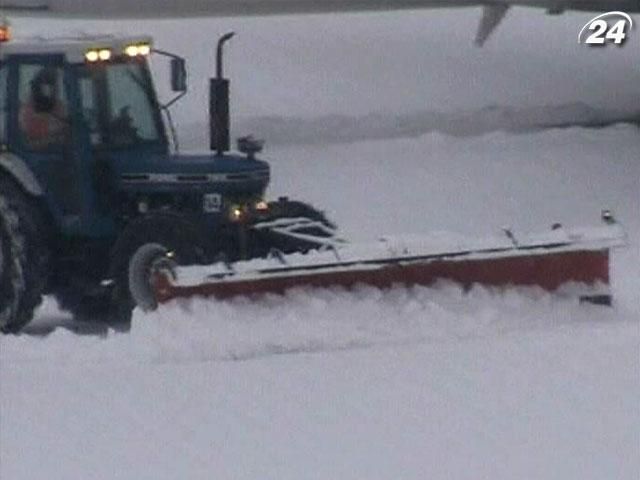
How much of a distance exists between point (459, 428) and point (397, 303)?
3.55 meters

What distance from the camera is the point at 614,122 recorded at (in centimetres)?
2738

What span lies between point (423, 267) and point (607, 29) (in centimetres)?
1647

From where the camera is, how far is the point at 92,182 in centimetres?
1493

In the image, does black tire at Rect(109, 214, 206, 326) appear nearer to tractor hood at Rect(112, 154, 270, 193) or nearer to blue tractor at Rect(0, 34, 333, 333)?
blue tractor at Rect(0, 34, 333, 333)

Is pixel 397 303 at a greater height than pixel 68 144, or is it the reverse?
pixel 68 144

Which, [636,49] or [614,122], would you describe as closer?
[614,122]

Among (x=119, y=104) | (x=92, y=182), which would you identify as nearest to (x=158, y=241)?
(x=92, y=182)

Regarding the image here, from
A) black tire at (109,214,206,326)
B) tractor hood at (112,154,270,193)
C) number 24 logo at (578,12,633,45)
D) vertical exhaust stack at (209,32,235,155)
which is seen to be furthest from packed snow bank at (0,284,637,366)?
number 24 logo at (578,12,633,45)

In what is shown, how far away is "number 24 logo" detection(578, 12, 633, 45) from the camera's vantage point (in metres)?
30.5

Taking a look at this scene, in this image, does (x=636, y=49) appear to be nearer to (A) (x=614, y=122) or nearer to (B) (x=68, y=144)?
(A) (x=614, y=122)

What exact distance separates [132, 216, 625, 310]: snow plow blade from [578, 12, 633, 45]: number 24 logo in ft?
46.6

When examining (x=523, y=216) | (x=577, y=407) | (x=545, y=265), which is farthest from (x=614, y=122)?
(x=577, y=407)

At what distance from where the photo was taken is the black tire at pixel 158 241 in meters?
14.4

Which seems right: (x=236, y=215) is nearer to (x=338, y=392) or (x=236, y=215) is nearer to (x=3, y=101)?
(x=3, y=101)
